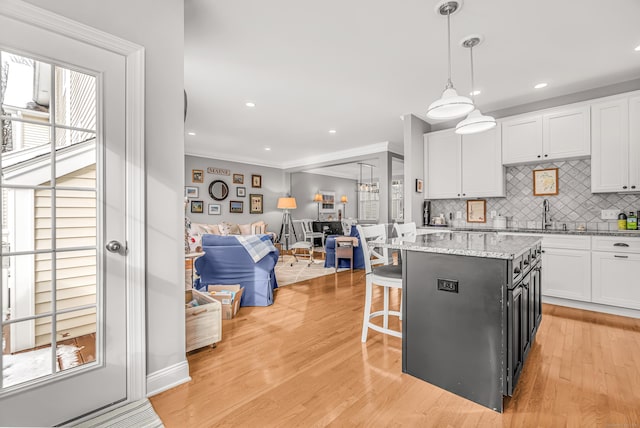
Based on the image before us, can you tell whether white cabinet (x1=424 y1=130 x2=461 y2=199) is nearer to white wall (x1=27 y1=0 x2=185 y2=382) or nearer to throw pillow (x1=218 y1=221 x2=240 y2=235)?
white wall (x1=27 y1=0 x2=185 y2=382)

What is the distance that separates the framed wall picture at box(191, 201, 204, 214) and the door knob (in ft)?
18.6

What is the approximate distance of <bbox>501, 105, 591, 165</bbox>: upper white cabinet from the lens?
133 inches

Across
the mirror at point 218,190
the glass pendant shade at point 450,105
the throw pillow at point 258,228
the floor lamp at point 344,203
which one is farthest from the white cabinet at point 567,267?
the floor lamp at point 344,203

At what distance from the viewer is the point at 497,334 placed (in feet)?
5.12

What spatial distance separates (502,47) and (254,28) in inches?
88.1

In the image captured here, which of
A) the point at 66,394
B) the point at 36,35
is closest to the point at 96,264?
the point at 66,394

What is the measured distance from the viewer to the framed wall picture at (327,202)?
392 inches

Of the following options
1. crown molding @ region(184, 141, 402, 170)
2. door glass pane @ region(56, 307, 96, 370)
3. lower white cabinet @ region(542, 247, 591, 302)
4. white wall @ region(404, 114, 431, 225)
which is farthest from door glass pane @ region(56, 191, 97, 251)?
crown molding @ region(184, 141, 402, 170)

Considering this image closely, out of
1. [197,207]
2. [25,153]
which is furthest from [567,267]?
[197,207]

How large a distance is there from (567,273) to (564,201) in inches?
40.3

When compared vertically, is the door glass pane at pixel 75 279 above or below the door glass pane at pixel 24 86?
below

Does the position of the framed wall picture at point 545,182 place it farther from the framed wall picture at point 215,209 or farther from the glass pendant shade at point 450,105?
the framed wall picture at point 215,209

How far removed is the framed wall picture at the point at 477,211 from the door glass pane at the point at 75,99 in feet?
15.3

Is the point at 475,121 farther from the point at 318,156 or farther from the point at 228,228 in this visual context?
the point at 228,228
